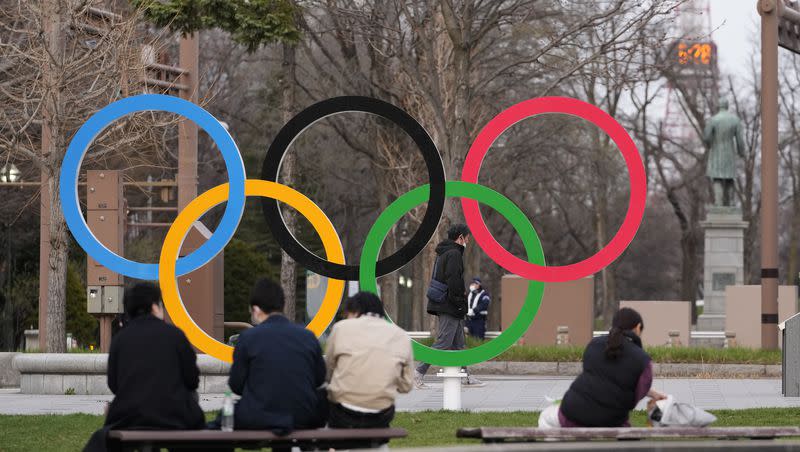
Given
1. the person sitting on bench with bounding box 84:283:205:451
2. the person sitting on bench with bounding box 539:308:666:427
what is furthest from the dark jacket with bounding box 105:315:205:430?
the person sitting on bench with bounding box 539:308:666:427

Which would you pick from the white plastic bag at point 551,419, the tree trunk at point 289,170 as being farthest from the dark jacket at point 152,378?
the tree trunk at point 289,170

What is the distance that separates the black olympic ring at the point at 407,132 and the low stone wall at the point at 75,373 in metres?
3.27

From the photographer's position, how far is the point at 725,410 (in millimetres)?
14422

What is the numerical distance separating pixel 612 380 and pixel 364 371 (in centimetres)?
175

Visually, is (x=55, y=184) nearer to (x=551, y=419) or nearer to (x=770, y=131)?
(x=770, y=131)

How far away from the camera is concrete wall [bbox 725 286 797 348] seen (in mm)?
31078

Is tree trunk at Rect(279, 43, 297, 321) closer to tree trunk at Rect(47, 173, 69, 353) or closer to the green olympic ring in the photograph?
tree trunk at Rect(47, 173, 69, 353)

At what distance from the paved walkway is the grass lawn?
0.98 m

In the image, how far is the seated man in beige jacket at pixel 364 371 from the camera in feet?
30.9

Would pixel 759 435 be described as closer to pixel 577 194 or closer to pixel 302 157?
pixel 302 157

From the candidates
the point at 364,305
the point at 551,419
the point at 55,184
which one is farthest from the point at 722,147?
the point at 364,305

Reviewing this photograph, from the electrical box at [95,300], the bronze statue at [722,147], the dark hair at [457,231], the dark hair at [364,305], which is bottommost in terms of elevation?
the electrical box at [95,300]

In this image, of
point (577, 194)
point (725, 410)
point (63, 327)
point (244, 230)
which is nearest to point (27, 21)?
point (63, 327)

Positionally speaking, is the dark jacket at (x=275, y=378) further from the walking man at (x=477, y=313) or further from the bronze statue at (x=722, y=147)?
the bronze statue at (x=722, y=147)
